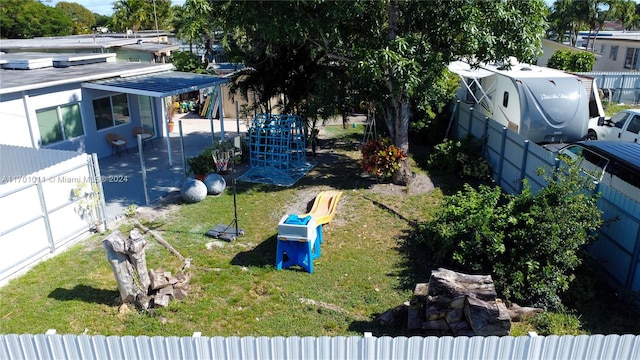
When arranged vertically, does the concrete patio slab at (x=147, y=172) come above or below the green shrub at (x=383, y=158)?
below

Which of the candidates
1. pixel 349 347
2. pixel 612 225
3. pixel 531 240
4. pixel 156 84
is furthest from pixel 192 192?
pixel 612 225

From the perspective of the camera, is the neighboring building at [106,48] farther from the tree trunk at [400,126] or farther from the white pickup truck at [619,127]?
the white pickup truck at [619,127]

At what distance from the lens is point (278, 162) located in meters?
13.5

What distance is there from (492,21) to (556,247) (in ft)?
19.3

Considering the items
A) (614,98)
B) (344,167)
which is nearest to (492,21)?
(344,167)

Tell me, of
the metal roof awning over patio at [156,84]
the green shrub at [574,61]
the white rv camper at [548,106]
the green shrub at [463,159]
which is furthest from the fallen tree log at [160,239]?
the green shrub at [574,61]

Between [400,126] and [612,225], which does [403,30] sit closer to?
[400,126]

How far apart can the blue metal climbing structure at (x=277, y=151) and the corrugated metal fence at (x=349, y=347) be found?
8.65 m

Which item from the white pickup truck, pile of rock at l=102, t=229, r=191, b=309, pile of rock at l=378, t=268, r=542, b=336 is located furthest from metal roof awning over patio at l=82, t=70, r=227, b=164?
the white pickup truck

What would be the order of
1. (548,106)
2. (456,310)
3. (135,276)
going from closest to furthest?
(456,310)
(135,276)
(548,106)

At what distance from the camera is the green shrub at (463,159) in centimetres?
1259

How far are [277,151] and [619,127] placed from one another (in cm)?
1036

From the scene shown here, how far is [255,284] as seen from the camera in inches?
309

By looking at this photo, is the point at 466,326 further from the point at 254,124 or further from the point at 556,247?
the point at 254,124
